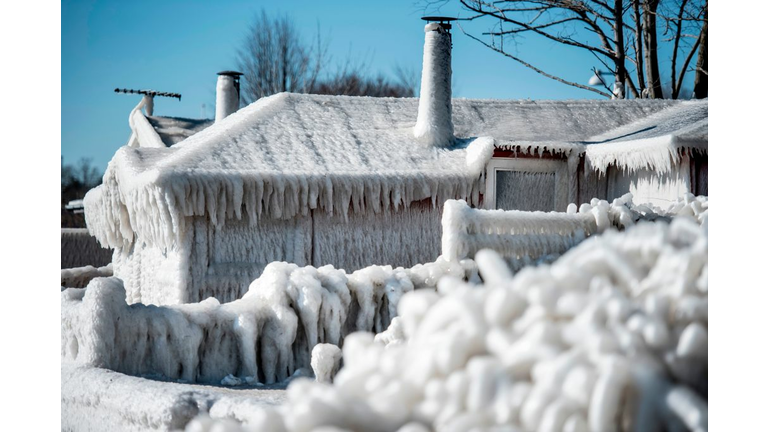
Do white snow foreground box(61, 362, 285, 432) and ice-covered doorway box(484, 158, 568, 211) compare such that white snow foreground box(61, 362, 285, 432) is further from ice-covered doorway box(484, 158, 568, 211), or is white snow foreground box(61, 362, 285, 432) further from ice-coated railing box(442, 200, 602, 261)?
ice-covered doorway box(484, 158, 568, 211)

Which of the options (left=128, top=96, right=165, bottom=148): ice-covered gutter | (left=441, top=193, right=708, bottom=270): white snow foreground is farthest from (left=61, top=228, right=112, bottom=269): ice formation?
(left=441, top=193, right=708, bottom=270): white snow foreground

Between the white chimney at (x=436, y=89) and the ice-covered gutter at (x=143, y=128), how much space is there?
2905mm

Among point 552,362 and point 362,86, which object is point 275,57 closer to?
point 362,86

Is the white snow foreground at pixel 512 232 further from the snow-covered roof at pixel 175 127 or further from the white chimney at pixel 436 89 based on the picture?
the snow-covered roof at pixel 175 127

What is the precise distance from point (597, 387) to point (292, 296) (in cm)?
188

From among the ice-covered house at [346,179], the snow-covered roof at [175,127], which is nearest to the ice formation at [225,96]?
the snow-covered roof at [175,127]

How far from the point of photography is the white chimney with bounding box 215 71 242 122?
22.1ft

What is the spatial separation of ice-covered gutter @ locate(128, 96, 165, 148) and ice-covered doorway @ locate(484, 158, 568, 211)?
3335 millimetres

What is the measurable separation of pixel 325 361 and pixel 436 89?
293 centimetres

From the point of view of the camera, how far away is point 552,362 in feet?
2.28

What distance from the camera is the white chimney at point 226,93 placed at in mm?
6746

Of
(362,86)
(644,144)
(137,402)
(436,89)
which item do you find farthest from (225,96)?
(137,402)
